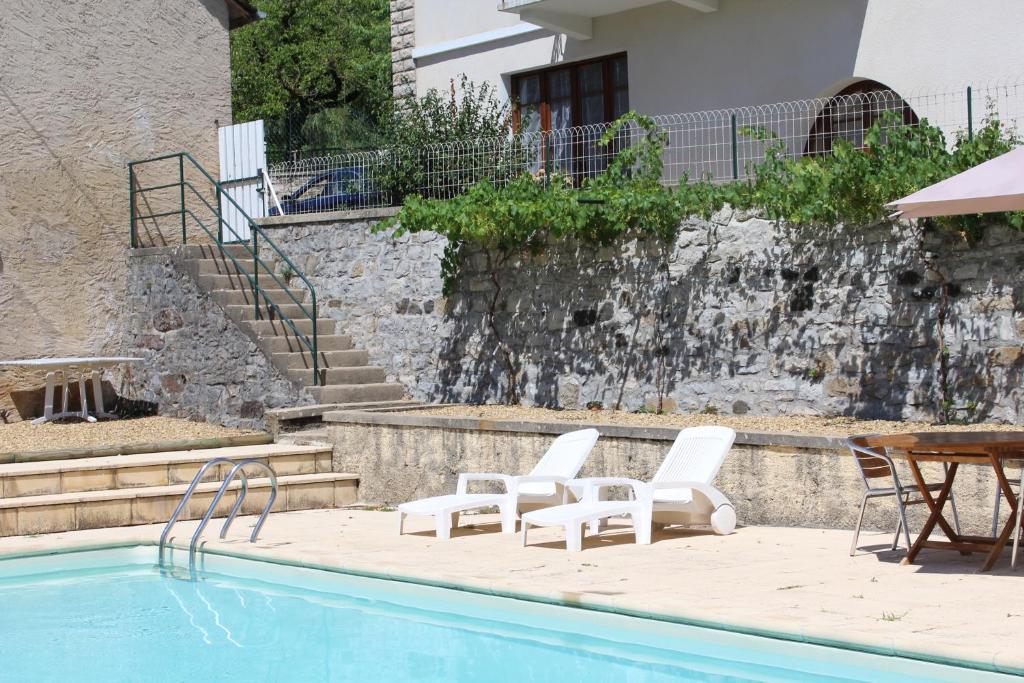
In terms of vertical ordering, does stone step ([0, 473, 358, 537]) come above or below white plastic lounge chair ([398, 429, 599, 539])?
below

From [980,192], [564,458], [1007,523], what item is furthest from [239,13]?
[1007,523]

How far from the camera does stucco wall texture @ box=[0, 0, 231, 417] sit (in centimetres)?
1357

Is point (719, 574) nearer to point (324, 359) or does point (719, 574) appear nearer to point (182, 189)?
point (324, 359)

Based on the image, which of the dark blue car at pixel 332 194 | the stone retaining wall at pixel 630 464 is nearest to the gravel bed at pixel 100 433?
the stone retaining wall at pixel 630 464

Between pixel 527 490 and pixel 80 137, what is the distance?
25.8ft

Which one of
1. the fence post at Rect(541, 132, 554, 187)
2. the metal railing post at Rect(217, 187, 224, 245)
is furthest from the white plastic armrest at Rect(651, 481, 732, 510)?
the metal railing post at Rect(217, 187, 224, 245)

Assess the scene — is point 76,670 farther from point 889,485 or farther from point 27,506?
point 889,485

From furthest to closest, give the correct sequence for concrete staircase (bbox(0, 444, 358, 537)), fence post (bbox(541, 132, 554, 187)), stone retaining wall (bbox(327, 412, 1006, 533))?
fence post (bbox(541, 132, 554, 187))
concrete staircase (bbox(0, 444, 358, 537))
stone retaining wall (bbox(327, 412, 1006, 533))

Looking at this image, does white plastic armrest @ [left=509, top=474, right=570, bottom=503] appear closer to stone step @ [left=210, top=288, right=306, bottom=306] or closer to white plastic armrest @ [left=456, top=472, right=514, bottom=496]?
white plastic armrest @ [left=456, top=472, right=514, bottom=496]

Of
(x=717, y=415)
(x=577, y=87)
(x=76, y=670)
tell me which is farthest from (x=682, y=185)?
(x=76, y=670)

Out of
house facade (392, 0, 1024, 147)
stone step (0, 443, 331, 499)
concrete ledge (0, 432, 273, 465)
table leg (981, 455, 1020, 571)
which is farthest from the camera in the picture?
house facade (392, 0, 1024, 147)

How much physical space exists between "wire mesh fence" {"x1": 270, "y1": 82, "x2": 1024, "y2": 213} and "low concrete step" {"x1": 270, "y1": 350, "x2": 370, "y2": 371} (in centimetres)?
183

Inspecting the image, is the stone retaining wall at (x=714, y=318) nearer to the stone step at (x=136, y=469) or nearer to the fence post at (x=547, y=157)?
the fence post at (x=547, y=157)

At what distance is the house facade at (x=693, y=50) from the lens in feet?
43.1
